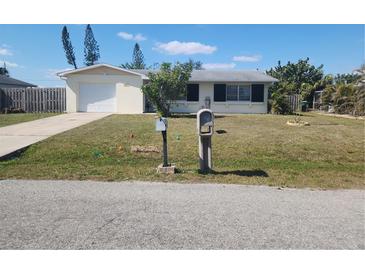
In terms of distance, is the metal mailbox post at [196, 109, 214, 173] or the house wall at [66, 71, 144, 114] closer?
the metal mailbox post at [196, 109, 214, 173]

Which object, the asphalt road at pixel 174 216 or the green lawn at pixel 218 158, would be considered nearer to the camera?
the asphalt road at pixel 174 216

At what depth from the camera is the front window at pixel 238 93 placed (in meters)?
22.7

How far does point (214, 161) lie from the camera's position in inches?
310

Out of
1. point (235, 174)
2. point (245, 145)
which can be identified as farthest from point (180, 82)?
point (235, 174)

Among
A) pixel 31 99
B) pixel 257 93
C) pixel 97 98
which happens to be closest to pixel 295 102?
pixel 257 93

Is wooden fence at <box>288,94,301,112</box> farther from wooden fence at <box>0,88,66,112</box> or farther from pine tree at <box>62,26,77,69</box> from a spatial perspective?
pine tree at <box>62,26,77,69</box>

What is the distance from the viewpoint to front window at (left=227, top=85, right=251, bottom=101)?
2266 centimetres

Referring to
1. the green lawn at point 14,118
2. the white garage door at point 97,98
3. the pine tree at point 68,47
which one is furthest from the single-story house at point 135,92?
the pine tree at point 68,47

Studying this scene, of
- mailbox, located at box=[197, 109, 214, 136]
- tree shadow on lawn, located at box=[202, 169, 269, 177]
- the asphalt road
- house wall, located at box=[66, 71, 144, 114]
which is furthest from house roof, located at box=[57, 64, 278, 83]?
the asphalt road

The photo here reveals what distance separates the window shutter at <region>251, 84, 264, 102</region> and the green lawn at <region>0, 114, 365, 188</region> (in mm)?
10913

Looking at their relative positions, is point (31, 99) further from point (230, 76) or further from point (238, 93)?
point (238, 93)

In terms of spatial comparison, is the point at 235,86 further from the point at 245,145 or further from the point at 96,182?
the point at 96,182

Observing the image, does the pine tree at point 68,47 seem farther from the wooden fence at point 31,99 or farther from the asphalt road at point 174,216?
the asphalt road at point 174,216

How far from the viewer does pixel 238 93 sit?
22.7 meters
